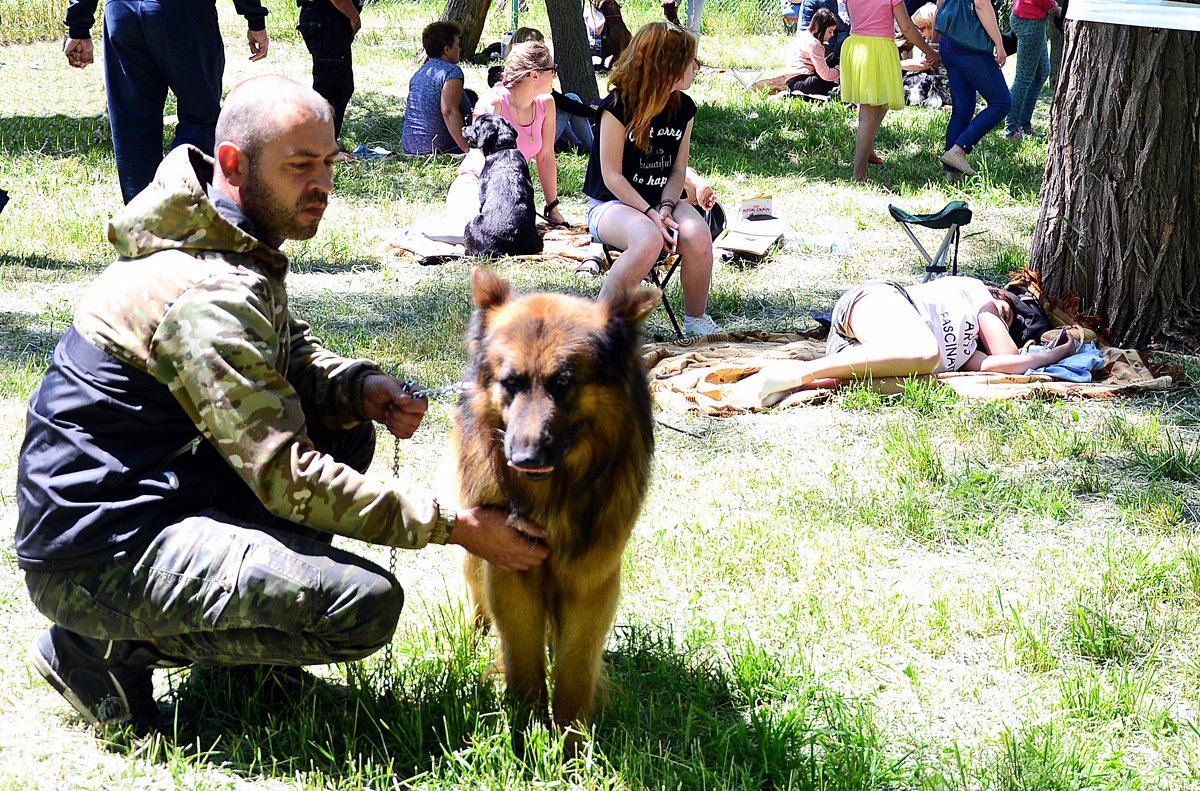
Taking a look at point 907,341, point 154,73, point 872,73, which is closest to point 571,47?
point 872,73

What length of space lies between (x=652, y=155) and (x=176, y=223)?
444 centimetres

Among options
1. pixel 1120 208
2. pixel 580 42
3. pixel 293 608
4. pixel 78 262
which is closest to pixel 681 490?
pixel 293 608

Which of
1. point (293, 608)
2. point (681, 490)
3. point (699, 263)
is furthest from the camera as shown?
point (699, 263)

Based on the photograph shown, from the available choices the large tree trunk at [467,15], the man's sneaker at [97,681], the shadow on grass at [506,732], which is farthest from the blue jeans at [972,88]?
the man's sneaker at [97,681]

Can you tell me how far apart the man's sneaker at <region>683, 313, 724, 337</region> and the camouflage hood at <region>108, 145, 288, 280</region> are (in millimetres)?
4389

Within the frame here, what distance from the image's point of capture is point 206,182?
283cm

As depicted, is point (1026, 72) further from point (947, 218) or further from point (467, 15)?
point (947, 218)

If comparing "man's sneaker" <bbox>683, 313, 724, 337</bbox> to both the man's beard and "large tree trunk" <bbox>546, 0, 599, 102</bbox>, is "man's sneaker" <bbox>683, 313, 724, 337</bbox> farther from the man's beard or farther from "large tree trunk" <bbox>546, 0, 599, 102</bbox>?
"large tree trunk" <bbox>546, 0, 599, 102</bbox>

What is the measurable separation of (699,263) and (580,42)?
6.82 meters

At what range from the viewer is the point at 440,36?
36.6ft

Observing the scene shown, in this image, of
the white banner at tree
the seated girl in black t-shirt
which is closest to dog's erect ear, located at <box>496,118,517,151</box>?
the seated girl in black t-shirt

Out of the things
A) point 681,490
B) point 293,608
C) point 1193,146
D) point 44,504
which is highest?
point 1193,146

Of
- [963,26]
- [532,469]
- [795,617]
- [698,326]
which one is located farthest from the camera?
[963,26]

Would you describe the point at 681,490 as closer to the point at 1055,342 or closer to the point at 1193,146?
the point at 1055,342
